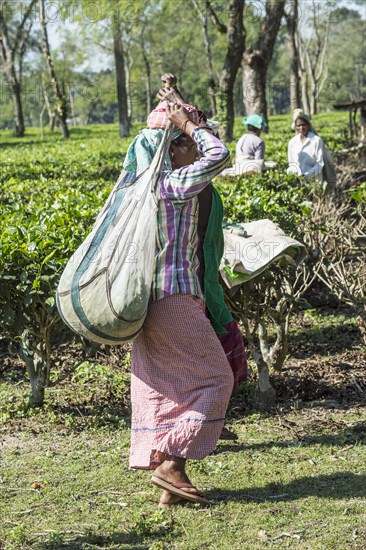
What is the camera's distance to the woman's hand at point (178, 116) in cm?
370

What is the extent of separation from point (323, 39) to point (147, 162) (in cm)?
5447

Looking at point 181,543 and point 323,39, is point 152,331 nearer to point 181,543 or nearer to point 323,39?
point 181,543

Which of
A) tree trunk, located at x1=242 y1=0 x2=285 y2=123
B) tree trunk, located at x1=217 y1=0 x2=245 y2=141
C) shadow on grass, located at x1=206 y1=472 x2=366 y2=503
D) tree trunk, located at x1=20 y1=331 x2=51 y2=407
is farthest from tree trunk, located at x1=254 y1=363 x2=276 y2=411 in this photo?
tree trunk, located at x1=242 y1=0 x2=285 y2=123

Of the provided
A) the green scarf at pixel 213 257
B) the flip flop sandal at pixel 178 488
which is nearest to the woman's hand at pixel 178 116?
the green scarf at pixel 213 257

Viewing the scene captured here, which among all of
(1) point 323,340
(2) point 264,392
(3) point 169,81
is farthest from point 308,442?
(1) point 323,340

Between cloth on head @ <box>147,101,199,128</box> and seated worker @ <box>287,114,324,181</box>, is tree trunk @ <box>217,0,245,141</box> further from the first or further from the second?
cloth on head @ <box>147,101,199,128</box>

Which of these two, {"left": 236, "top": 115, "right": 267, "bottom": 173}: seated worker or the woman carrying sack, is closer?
the woman carrying sack

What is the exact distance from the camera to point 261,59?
712 inches

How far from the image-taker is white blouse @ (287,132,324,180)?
9133 millimetres

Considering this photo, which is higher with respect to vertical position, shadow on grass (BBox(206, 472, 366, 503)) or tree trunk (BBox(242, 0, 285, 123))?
tree trunk (BBox(242, 0, 285, 123))

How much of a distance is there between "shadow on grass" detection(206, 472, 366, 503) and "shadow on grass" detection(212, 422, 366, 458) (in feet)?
1.59

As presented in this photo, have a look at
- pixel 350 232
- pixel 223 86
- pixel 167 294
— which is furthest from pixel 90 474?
pixel 223 86

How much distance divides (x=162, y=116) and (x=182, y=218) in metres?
0.47

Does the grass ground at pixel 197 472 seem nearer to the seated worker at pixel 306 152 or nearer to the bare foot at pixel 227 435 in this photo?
the bare foot at pixel 227 435
